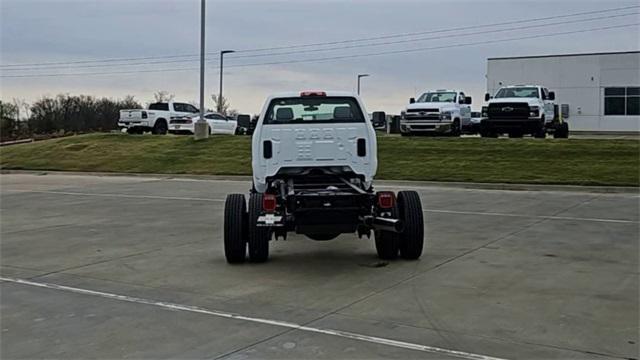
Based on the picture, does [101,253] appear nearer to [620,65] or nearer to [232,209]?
[232,209]

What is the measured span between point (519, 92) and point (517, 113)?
1.40 m

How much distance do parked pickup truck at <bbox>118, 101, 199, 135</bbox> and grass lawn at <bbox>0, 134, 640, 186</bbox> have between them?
5.81 ft

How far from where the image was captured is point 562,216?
13281 mm

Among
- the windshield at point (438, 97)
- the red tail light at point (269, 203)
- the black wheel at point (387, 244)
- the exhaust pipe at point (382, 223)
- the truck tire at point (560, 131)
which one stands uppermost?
the windshield at point (438, 97)

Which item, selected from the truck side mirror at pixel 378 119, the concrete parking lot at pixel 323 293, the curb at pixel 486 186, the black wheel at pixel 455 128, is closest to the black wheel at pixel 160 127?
the curb at pixel 486 186

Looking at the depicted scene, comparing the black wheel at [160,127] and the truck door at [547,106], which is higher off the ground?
the truck door at [547,106]

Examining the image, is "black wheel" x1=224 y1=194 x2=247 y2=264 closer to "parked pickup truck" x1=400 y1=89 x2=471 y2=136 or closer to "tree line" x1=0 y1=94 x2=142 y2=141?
"parked pickup truck" x1=400 y1=89 x2=471 y2=136

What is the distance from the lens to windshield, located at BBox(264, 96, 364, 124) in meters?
9.52

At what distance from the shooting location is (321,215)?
7867mm

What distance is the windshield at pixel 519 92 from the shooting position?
26.7m

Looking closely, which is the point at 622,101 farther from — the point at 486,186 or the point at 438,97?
the point at 486,186

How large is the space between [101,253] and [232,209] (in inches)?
91.9

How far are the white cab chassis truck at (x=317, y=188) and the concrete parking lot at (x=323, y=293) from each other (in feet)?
1.28

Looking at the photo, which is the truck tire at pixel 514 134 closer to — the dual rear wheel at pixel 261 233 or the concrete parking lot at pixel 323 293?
the concrete parking lot at pixel 323 293
